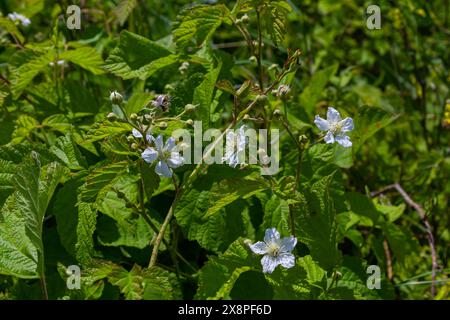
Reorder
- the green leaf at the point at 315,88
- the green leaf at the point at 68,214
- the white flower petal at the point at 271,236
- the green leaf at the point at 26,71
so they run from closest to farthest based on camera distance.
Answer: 1. the white flower petal at the point at 271,236
2. the green leaf at the point at 68,214
3. the green leaf at the point at 26,71
4. the green leaf at the point at 315,88

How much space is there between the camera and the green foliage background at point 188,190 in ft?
4.92

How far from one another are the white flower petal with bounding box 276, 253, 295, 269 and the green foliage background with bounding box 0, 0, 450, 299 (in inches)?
3.8

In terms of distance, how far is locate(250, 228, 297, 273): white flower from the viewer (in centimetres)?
147

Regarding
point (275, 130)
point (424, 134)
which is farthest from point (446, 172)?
point (275, 130)

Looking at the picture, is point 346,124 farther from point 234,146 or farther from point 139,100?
point 139,100

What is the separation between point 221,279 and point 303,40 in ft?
6.04

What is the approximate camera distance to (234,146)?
4.99 ft

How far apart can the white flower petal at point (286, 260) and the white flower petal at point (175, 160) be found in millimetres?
310

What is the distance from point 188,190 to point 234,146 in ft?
0.75

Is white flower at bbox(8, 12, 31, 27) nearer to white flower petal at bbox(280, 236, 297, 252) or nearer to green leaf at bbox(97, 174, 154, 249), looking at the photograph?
green leaf at bbox(97, 174, 154, 249)

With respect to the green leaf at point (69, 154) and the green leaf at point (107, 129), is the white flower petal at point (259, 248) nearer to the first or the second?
the green leaf at point (107, 129)

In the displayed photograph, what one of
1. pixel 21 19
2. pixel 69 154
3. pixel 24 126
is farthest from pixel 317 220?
pixel 21 19

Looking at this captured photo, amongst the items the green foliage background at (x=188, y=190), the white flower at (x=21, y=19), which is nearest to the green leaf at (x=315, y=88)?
the green foliage background at (x=188, y=190)

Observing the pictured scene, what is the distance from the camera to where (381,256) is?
2.07 m
